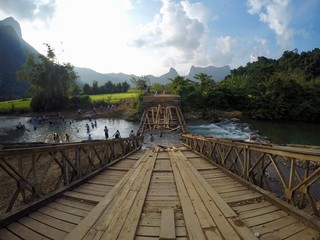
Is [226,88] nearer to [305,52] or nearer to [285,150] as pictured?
[305,52]

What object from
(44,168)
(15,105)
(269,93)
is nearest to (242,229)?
(44,168)

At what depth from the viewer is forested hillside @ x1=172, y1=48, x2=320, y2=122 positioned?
50.2 meters

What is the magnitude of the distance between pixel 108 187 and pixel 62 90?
71728 mm

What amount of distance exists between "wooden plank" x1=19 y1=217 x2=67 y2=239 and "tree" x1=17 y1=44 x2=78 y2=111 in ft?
229

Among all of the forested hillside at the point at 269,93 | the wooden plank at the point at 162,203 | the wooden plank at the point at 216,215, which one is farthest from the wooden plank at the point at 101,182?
the forested hillside at the point at 269,93

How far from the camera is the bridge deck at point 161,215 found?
3.97 metres

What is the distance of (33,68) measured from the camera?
69000mm

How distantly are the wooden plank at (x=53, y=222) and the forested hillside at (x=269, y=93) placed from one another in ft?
173

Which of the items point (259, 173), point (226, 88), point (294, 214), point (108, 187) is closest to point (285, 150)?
point (294, 214)

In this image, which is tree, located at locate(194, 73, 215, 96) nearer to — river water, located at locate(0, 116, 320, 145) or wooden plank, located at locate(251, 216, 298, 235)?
river water, located at locate(0, 116, 320, 145)

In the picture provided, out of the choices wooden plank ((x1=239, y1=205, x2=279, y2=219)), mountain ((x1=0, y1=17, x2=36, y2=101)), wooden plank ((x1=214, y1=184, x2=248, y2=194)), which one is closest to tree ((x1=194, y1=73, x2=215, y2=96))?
wooden plank ((x1=214, y1=184, x2=248, y2=194))

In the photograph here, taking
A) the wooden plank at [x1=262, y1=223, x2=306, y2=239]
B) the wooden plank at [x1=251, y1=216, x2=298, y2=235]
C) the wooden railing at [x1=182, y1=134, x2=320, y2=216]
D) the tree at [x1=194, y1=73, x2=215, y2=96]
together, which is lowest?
the wooden plank at [x1=251, y1=216, x2=298, y2=235]

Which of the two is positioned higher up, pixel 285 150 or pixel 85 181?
pixel 285 150

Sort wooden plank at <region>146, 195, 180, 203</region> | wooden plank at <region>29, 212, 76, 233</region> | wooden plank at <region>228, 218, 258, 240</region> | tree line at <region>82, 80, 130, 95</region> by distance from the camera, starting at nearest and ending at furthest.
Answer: wooden plank at <region>228, 218, 258, 240</region> → wooden plank at <region>29, 212, 76, 233</region> → wooden plank at <region>146, 195, 180, 203</region> → tree line at <region>82, 80, 130, 95</region>
